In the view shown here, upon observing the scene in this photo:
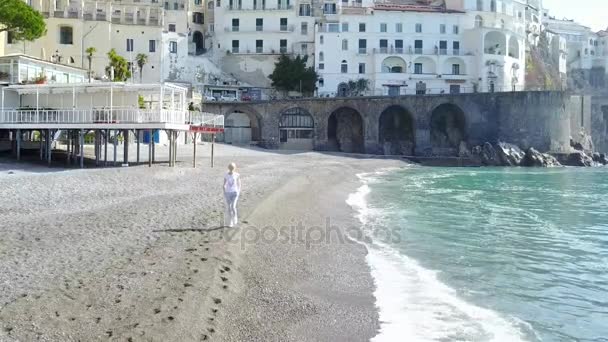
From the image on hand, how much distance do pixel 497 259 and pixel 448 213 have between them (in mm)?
8779

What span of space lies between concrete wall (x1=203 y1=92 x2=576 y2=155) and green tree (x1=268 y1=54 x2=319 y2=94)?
15.3 feet

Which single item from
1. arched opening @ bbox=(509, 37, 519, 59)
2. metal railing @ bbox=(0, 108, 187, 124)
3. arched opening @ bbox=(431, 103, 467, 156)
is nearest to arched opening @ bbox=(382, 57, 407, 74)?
arched opening @ bbox=(431, 103, 467, 156)

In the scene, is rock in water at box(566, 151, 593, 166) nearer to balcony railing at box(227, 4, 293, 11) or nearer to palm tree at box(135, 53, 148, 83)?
balcony railing at box(227, 4, 293, 11)

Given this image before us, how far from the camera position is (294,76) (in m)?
70.0

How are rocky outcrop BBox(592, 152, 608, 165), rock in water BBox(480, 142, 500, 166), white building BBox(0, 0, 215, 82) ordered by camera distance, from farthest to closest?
rocky outcrop BBox(592, 152, 608, 165) → rock in water BBox(480, 142, 500, 166) → white building BBox(0, 0, 215, 82)

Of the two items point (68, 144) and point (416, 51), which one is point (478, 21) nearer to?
point (416, 51)

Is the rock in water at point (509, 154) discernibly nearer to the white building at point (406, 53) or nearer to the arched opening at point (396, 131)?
the arched opening at point (396, 131)

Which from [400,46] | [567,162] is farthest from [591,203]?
[400,46]

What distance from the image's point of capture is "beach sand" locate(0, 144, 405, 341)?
7.79 m

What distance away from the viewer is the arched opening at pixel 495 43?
245ft

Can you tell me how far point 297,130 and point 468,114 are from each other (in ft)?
61.0

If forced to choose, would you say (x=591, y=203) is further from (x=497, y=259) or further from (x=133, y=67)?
(x=133, y=67)

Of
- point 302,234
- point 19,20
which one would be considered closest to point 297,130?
point 19,20

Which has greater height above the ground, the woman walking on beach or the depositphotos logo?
the woman walking on beach
